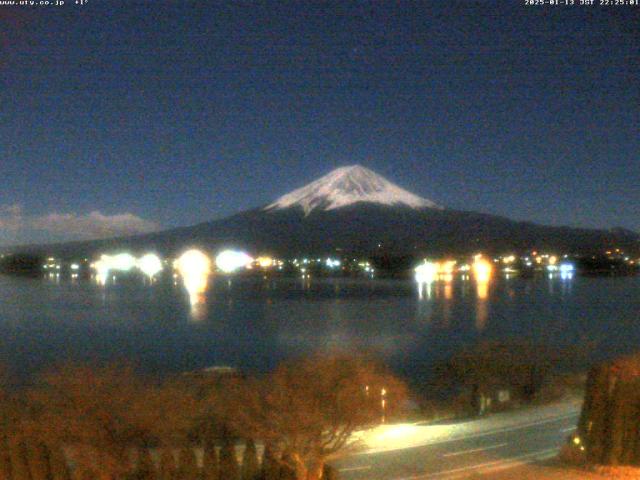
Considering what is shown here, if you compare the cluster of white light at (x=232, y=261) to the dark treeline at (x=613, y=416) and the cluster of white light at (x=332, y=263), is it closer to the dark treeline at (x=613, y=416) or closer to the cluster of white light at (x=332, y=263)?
the cluster of white light at (x=332, y=263)

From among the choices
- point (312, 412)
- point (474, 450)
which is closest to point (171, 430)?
point (312, 412)

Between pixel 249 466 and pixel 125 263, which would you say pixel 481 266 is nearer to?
pixel 125 263

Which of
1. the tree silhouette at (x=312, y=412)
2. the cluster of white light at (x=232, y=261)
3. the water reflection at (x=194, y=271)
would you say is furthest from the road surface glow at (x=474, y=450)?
the cluster of white light at (x=232, y=261)

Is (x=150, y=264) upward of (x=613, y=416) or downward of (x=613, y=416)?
upward

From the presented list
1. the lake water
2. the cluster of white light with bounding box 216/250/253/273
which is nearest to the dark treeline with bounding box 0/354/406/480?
the lake water

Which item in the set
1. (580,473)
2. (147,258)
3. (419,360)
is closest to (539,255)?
(147,258)

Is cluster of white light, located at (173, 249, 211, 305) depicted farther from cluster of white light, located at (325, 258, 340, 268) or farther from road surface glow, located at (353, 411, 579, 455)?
road surface glow, located at (353, 411, 579, 455)
